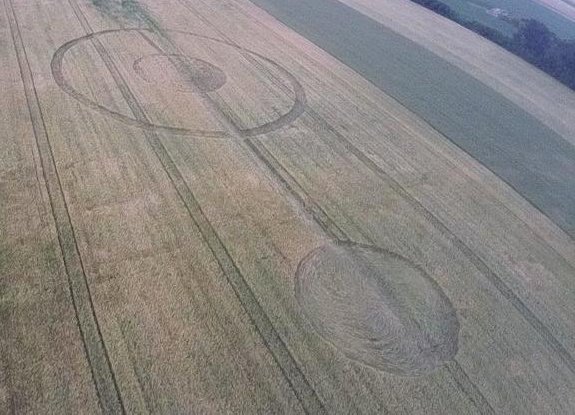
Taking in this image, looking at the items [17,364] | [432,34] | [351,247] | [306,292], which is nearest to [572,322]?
[351,247]

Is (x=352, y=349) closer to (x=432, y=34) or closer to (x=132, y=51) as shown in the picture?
(x=132, y=51)

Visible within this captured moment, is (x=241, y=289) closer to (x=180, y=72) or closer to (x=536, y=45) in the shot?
(x=180, y=72)

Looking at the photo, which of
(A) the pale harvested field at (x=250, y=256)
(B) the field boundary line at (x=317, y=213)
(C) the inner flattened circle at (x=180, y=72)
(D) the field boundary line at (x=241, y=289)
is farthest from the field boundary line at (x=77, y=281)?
(B) the field boundary line at (x=317, y=213)

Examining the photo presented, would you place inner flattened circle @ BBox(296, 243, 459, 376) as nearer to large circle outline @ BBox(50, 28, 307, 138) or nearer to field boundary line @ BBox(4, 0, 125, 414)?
field boundary line @ BBox(4, 0, 125, 414)

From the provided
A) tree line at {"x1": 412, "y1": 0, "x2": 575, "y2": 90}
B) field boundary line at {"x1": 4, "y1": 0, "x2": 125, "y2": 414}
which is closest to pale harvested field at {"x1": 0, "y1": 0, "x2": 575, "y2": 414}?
field boundary line at {"x1": 4, "y1": 0, "x2": 125, "y2": 414}

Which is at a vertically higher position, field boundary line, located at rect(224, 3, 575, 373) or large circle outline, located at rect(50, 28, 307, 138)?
field boundary line, located at rect(224, 3, 575, 373)
